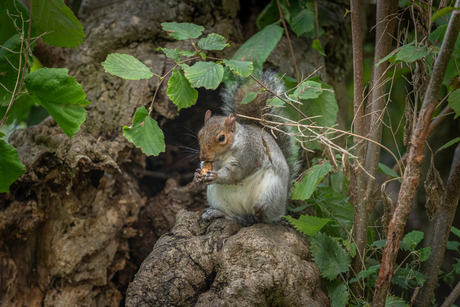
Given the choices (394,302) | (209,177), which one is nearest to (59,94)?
(209,177)

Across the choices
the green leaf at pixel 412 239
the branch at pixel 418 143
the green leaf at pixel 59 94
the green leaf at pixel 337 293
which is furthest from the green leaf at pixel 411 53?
the green leaf at pixel 59 94

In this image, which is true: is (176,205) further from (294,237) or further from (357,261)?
(357,261)

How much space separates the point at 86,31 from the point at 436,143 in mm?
2460

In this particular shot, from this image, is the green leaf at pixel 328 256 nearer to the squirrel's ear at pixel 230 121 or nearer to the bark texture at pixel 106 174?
the bark texture at pixel 106 174

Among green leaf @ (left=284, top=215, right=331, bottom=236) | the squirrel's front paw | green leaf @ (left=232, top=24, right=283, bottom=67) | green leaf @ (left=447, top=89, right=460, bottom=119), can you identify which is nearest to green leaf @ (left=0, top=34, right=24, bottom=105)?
the squirrel's front paw

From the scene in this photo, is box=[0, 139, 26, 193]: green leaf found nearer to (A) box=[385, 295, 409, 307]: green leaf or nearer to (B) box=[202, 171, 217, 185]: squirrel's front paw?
(B) box=[202, 171, 217, 185]: squirrel's front paw

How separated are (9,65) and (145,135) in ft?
2.33

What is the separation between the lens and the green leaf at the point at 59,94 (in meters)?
1.38

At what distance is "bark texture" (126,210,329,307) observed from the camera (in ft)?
4.63

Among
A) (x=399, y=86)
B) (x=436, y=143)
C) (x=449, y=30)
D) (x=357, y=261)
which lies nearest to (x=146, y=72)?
(x=449, y=30)

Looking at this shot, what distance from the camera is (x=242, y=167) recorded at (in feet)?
5.65

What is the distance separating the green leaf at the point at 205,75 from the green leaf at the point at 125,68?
0.15 meters

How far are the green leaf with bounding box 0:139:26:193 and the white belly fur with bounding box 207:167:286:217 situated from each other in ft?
2.89

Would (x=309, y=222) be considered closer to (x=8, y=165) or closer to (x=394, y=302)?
(x=394, y=302)
